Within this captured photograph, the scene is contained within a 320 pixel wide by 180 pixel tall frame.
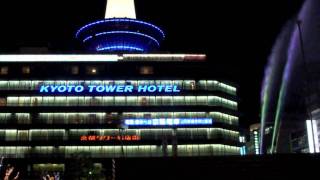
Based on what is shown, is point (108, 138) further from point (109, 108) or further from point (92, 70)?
point (92, 70)

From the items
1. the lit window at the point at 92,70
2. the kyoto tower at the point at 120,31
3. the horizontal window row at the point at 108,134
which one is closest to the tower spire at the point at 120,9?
the kyoto tower at the point at 120,31

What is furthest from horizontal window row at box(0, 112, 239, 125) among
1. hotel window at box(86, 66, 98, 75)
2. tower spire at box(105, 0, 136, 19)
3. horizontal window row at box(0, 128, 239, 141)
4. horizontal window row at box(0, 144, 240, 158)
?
tower spire at box(105, 0, 136, 19)

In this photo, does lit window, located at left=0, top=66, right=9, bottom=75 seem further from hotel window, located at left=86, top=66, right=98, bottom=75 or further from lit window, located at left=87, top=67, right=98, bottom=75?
lit window, located at left=87, top=67, right=98, bottom=75

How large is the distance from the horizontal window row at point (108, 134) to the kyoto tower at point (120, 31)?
30.3 meters

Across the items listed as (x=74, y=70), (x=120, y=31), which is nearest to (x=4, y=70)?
(x=74, y=70)

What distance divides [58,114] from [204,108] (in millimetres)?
34862

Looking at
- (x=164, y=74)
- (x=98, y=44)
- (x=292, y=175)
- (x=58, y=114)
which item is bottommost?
(x=292, y=175)

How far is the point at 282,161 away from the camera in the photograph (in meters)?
35.6

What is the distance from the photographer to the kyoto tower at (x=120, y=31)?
130875mm

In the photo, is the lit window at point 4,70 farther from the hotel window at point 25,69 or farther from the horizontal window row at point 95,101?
the horizontal window row at point 95,101

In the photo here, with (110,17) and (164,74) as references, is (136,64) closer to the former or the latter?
(164,74)

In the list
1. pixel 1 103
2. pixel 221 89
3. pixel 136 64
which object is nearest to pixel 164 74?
pixel 136 64

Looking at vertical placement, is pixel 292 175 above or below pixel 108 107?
below

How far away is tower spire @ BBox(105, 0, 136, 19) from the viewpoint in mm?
130500
